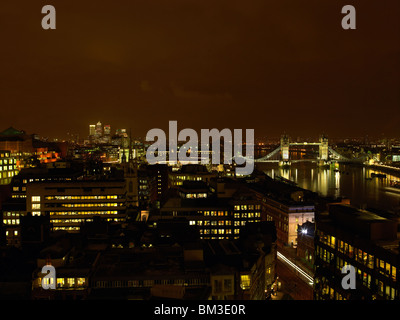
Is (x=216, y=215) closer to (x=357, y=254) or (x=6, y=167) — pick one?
(x=357, y=254)

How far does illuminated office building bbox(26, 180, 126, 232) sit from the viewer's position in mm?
9305

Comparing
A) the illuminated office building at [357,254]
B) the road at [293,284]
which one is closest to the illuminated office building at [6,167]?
the road at [293,284]

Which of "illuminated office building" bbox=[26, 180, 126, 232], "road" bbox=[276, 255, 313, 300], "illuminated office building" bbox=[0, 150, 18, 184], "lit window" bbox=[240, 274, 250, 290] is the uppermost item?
"illuminated office building" bbox=[0, 150, 18, 184]

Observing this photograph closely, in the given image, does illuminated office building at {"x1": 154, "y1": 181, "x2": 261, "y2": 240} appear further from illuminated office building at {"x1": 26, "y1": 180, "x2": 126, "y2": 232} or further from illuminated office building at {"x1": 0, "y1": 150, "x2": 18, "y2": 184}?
illuminated office building at {"x1": 0, "y1": 150, "x2": 18, "y2": 184}

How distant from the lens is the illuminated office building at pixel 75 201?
9.30m

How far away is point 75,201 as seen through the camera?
939 cm

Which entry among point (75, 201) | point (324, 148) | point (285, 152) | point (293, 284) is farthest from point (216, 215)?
point (324, 148)

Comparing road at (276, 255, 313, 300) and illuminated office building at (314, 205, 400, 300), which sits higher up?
illuminated office building at (314, 205, 400, 300)

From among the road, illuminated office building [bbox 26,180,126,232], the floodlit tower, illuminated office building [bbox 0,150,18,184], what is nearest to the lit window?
the road

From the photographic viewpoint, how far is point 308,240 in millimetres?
7812
